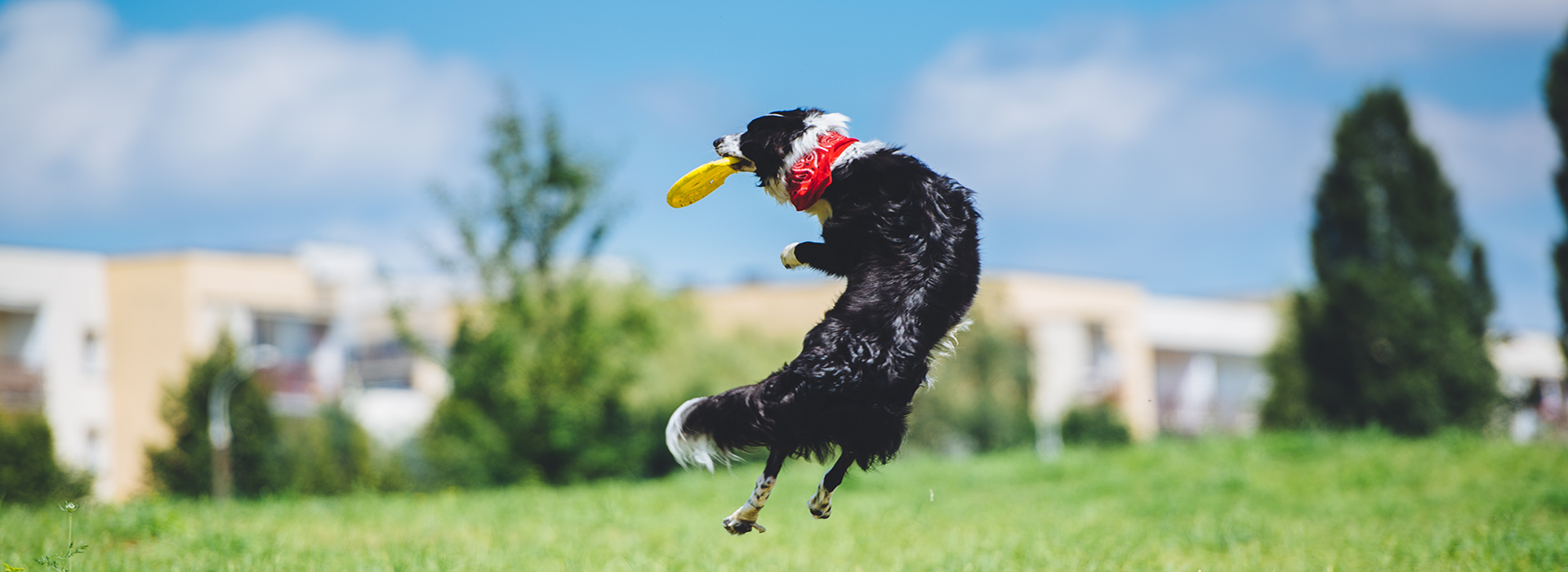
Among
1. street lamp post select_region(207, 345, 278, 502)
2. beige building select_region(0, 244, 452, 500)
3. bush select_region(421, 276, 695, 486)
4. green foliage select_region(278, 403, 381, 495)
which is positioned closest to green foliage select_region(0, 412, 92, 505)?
street lamp post select_region(207, 345, 278, 502)

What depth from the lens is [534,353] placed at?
2172cm

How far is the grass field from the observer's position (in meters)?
7.09

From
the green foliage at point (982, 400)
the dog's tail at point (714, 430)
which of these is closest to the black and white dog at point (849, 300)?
the dog's tail at point (714, 430)

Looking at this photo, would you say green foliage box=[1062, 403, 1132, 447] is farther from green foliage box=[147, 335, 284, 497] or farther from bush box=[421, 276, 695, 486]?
green foliage box=[147, 335, 284, 497]

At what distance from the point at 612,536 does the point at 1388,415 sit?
60.6 ft

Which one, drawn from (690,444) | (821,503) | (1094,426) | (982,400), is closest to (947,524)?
(821,503)

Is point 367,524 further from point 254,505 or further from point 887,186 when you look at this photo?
point 887,186

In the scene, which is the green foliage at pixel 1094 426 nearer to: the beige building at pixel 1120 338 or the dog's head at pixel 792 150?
the beige building at pixel 1120 338

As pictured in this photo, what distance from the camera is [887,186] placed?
4.34 m

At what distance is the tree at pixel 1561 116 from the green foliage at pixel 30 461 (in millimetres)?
26810

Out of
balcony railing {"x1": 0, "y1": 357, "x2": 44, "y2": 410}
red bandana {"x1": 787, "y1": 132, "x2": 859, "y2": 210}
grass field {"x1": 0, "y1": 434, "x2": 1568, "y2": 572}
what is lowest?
grass field {"x1": 0, "y1": 434, "x2": 1568, "y2": 572}

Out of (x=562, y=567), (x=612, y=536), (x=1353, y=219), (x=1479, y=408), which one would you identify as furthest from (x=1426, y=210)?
(x=562, y=567)

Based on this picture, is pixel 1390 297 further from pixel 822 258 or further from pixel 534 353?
pixel 822 258

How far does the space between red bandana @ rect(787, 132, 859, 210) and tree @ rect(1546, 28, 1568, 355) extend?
19.4 metres
